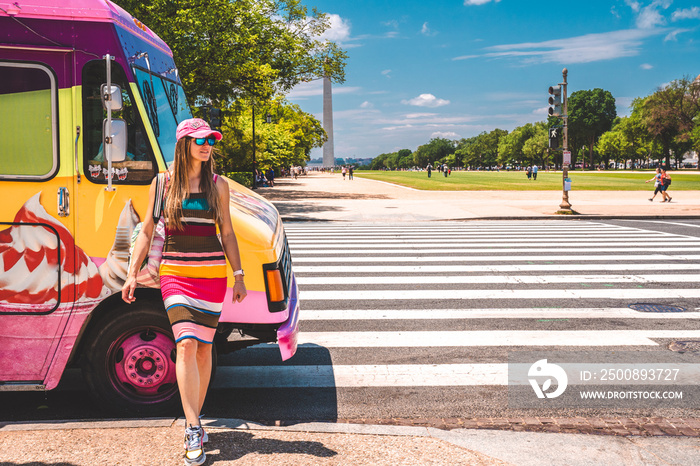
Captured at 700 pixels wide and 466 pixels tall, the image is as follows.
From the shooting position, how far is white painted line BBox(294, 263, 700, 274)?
10273mm

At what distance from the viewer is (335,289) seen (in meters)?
8.80

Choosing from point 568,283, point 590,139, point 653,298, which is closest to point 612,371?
point 653,298

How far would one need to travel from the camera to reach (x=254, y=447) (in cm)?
379

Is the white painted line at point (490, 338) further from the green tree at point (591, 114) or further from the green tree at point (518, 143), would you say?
the green tree at point (518, 143)

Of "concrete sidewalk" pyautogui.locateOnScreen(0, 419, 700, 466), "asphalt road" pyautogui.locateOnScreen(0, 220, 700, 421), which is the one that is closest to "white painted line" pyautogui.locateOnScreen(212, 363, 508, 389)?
"asphalt road" pyautogui.locateOnScreen(0, 220, 700, 421)

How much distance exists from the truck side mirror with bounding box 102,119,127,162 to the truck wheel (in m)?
1.05

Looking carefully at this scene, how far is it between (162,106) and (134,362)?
202 cm

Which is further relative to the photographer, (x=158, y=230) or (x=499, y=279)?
(x=499, y=279)

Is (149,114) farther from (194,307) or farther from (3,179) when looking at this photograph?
(194,307)

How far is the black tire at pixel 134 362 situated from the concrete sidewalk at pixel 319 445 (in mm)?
231

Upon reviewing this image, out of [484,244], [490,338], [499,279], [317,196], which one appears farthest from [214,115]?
[317,196]

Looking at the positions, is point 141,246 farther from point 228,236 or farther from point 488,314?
point 488,314

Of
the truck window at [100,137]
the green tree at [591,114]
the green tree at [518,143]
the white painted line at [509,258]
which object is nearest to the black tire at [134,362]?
the truck window at [100,137]

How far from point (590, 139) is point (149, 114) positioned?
155 m
